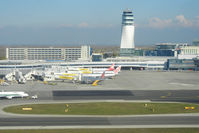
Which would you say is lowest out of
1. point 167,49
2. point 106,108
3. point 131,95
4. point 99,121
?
point 99,121

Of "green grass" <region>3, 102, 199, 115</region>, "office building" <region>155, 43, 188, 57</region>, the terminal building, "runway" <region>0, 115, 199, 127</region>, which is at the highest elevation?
"office building" <region>155, 43, 188, 57</region>

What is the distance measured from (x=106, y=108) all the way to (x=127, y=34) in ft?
385

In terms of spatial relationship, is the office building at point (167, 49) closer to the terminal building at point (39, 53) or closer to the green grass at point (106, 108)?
the terminal building at point (39, 53)

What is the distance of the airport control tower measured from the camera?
167 m

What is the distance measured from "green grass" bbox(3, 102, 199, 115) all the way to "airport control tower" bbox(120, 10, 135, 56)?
4404 inches

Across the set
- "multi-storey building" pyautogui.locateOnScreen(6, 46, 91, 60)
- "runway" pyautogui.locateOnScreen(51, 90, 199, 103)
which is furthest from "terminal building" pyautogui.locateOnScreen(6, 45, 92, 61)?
"runway" pyautogui.locateOnScreen(51, 90, 199, 103)

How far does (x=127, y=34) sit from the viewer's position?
552 feet

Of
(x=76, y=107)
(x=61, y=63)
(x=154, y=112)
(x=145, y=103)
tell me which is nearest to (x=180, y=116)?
(x=154, y=112)

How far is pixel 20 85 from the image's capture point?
3265 inches

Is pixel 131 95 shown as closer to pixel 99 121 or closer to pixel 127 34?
pixel 99 121

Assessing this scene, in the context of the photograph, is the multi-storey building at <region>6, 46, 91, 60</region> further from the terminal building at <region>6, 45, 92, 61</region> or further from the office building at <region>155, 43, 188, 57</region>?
the office building at <region>155, 43, 188, 57</region>

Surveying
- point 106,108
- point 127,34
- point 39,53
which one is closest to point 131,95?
point 106,108

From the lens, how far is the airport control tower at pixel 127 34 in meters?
167

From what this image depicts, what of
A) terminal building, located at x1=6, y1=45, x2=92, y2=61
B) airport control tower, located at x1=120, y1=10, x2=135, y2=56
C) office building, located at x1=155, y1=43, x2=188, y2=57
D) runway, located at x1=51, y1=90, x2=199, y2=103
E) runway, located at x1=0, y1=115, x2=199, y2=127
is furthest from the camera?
airport control tower, located at x1=120, y1=10, x2=135, y2=56
